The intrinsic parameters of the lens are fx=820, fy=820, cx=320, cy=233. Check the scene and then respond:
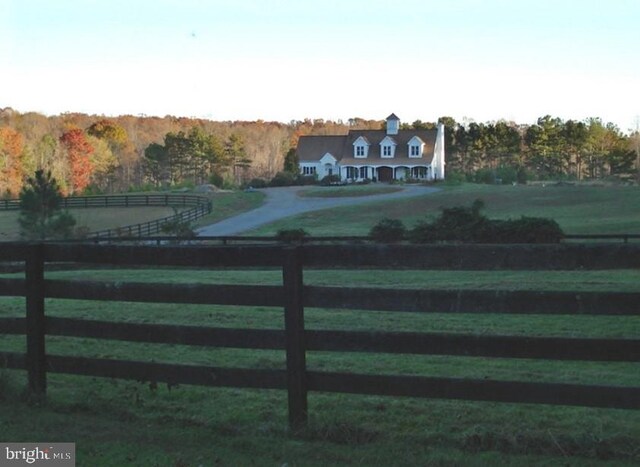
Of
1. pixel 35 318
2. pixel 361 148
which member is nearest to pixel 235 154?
pixel 361 148

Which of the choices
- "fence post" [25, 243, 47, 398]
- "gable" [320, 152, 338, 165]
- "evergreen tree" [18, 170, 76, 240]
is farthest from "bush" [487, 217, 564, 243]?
"gable" [320, 152, 338, 165]

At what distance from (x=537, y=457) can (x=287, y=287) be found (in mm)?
2117

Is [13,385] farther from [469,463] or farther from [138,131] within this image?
[138,131]

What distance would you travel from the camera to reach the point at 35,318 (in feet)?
23.5

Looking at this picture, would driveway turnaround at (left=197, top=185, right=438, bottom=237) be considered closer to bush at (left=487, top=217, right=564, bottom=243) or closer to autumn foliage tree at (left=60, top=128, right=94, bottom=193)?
bush at (left=487, top=217, right=564, bottom=243)

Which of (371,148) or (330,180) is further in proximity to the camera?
(371,148)

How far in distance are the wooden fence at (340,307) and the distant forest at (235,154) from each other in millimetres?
84305

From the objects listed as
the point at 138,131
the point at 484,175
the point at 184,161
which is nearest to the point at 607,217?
the point at 484,175

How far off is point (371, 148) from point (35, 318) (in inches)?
3474

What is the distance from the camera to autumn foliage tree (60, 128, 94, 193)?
97.0 meters

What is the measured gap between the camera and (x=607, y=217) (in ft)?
172

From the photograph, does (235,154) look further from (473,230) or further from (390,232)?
(473,230)

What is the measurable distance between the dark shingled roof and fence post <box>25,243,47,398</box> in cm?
8690

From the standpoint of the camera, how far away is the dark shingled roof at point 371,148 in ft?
306
